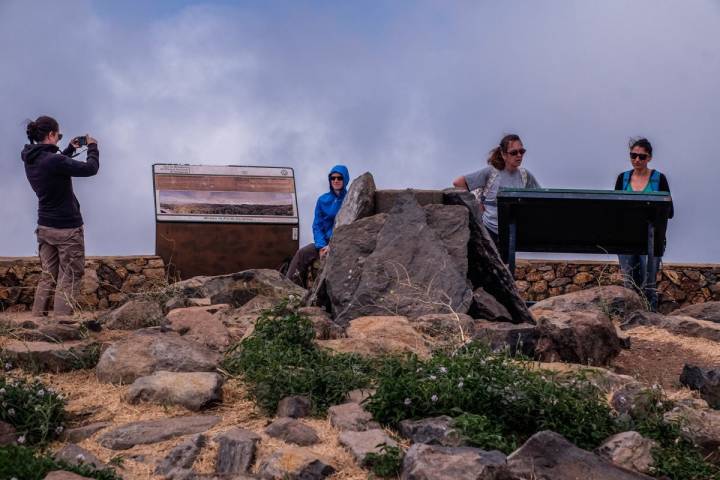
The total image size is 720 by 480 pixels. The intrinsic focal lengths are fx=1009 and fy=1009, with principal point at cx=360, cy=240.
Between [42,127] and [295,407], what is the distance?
5978 millimetres

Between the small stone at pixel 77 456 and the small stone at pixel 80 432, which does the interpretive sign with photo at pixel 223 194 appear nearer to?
the small stone at pixel 80 432

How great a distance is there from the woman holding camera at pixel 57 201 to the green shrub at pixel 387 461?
6.11m

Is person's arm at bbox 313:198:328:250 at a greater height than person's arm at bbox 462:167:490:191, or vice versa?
person's arm at bbox 462:167:490:191

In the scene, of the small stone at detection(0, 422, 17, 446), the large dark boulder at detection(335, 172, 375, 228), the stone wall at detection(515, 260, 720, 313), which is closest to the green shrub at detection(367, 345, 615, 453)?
the small stone at detection(0, 422, 17, 446)

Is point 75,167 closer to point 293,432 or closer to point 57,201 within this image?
point 57,201

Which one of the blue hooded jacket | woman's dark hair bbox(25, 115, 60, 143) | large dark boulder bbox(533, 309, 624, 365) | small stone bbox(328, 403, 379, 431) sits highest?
woman's dark hair bbox(25, 115, 60, 143)

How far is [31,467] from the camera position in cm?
477

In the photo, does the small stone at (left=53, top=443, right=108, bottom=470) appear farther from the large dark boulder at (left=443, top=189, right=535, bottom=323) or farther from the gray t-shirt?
the gray t-shirt

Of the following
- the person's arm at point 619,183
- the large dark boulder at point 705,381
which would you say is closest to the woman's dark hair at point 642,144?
the person's arm at point 619,183

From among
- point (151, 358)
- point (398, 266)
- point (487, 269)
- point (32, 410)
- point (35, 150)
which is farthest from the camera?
point (35, 150)

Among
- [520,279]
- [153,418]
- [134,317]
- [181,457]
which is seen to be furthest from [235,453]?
[520,279]

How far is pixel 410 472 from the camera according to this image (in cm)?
476

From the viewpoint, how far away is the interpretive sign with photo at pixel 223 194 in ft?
47.6

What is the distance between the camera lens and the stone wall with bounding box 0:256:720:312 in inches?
548
